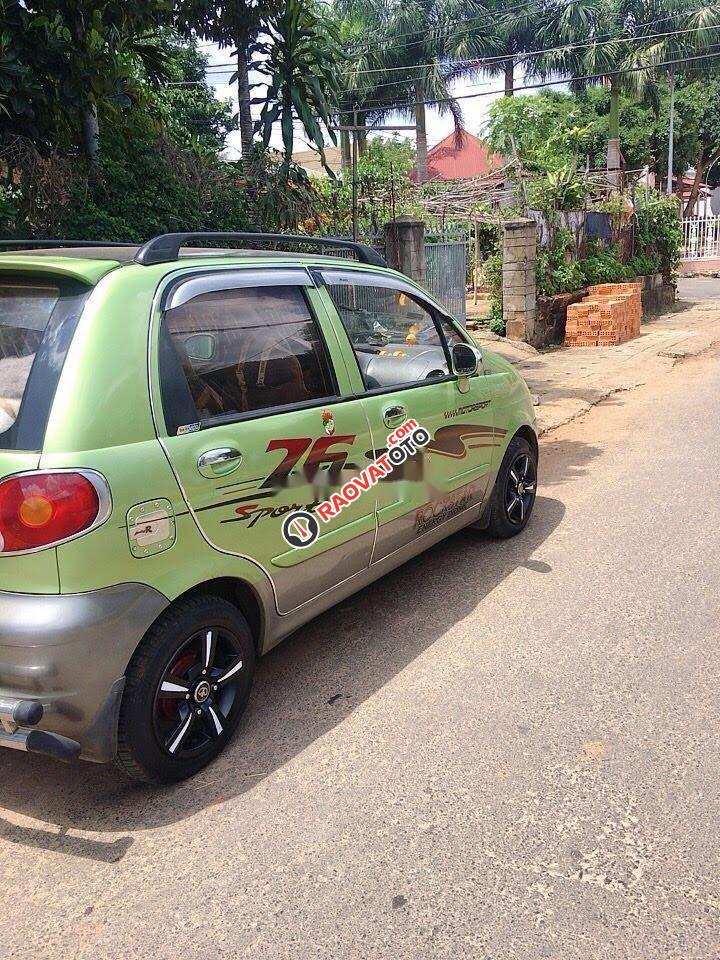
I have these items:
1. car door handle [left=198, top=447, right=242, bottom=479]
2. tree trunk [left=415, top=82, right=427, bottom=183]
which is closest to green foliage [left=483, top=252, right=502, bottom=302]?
car door handle [left=198, top=447, right=242, bottom=479]

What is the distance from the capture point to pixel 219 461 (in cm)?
300

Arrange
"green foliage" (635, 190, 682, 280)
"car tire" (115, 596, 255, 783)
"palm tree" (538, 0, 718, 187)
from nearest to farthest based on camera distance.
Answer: "car tire" (115, 596, 255, 783)
"green foliage" (635, 190, 682, 280)
"palm tree" (538, 0, 718, 187)

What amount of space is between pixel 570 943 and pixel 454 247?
12972 millimetres

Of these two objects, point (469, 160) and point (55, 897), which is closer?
point (55, 897)

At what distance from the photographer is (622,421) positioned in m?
9.11

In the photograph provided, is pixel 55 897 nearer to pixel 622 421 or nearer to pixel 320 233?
pixel 622 421

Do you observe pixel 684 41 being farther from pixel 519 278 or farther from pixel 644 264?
pixel 519 278

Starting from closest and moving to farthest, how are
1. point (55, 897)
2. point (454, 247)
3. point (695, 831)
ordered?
point (55, 897) < point (695, 831) < point (454, 247)

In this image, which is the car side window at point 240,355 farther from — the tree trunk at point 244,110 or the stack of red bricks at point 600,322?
the stack of red bricks at point 600,322

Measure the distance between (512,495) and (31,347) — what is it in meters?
3.34

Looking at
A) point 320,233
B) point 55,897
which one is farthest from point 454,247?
point 55,897

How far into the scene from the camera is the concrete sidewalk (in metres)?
10.2

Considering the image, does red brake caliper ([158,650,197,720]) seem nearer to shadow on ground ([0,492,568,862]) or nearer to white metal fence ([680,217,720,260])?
shadow on ground ([0,492,568,862])

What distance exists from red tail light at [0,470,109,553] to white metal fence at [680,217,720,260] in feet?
117
